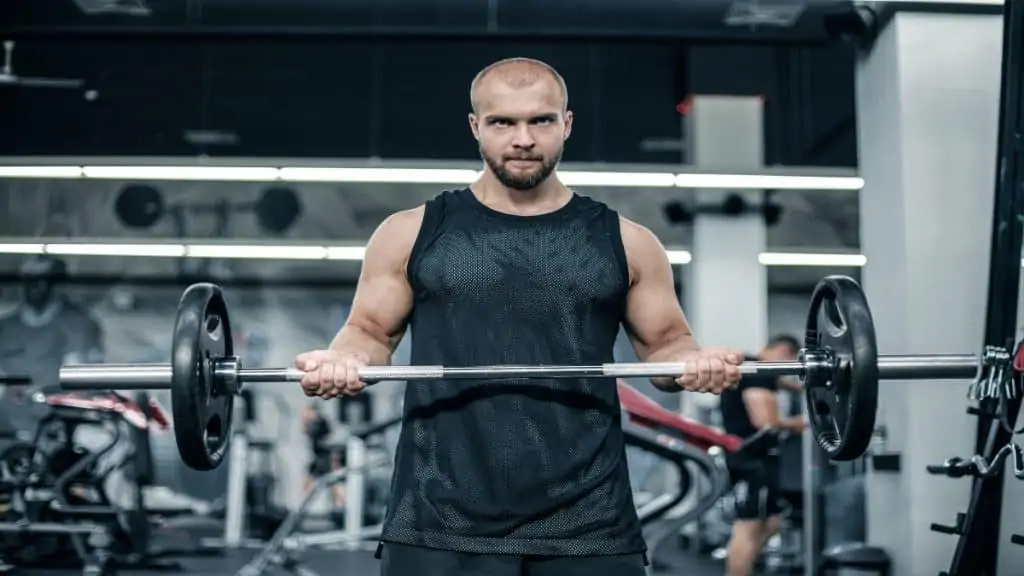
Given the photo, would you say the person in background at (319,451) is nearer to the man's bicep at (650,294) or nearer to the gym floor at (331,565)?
the gym floor at (331,565)

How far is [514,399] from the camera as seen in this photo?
1529 mm

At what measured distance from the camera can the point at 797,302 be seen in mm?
10305

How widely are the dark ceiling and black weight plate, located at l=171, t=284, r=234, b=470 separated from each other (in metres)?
4.21

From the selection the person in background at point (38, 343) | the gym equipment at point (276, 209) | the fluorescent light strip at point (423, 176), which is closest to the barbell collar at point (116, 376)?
the person in background at point (38, 343)

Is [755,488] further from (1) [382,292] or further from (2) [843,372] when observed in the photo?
(1) [382,292]

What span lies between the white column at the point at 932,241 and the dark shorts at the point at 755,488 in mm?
416

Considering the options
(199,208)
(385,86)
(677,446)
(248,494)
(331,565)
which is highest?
(385,86)

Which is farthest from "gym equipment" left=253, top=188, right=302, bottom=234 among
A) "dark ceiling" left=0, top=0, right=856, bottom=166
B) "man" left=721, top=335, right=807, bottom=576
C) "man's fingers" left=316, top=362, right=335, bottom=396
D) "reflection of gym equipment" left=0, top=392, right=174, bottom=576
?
"man's fingers" left=316, top=362, right=335, bottom=396

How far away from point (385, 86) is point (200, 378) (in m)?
6.34

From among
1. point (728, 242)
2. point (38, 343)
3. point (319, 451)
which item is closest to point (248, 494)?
point (319, 451)

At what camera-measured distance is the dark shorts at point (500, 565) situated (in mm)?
1469

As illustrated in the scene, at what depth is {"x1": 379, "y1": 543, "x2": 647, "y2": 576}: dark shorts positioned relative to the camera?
1.47 m

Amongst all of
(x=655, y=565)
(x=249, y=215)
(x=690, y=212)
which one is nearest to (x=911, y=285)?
(x=655, y=565)

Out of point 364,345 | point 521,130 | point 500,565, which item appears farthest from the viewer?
point 364,345
